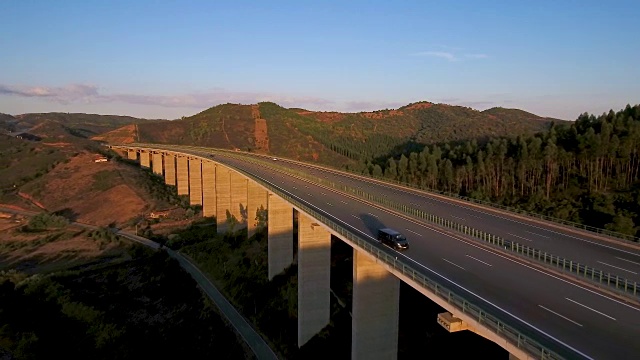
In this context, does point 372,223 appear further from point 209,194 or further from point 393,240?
point 209,194

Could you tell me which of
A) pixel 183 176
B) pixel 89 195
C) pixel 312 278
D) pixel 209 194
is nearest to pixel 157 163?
pixel 183 176

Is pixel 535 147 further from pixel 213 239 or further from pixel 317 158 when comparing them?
pixel 317 158

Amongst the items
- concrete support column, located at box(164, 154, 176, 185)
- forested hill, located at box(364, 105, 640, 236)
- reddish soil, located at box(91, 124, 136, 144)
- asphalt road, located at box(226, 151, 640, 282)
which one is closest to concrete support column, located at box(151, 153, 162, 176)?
concrete support column, located at box(164, 154, 176, 185)

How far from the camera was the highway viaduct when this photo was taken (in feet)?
56.3

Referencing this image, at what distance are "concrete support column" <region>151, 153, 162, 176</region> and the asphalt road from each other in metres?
88.0

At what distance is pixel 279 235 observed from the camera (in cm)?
5597

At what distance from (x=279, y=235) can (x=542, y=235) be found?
103 feet

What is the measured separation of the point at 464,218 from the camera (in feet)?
132

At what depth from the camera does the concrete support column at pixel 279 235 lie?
55.8 m

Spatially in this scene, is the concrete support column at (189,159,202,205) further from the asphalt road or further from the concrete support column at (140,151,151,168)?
the asphalt road

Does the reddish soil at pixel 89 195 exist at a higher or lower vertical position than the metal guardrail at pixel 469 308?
lower

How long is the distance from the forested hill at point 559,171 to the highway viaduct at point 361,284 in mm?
32446

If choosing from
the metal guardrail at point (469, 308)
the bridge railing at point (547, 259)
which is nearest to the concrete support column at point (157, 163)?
the bridge railing at point (547, 259)

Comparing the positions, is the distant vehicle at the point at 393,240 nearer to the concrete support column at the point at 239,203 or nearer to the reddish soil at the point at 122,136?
the concrete support column at the point at 239,203
